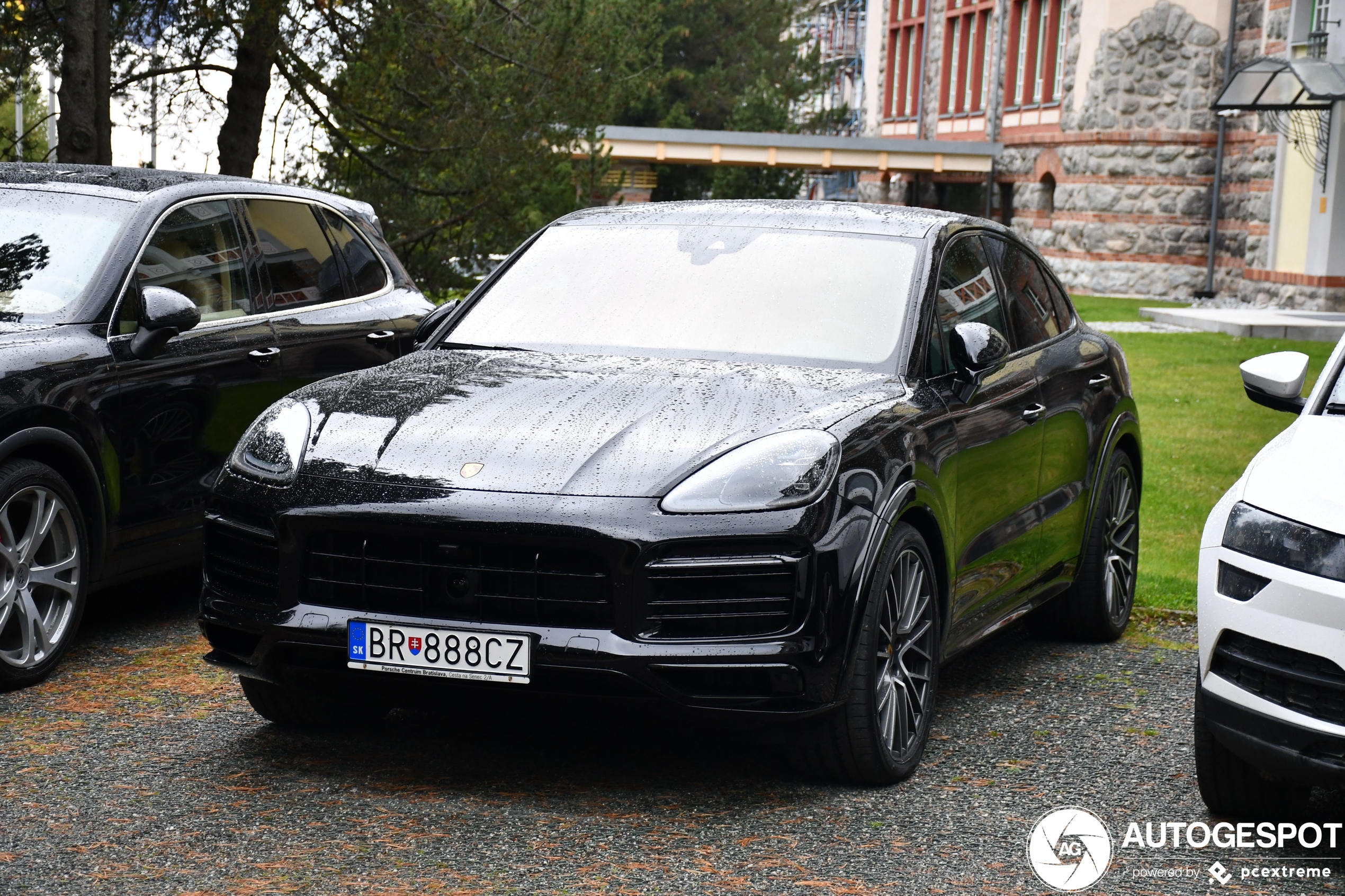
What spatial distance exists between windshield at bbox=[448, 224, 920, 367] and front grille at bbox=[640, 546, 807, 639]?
3.80 ft

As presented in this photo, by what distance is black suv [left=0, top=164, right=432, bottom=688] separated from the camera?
5.84 metres

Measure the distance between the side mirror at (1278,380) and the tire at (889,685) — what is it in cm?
121

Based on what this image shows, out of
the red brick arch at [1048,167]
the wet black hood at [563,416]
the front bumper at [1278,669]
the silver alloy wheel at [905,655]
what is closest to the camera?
the front bumper at [1278,669]

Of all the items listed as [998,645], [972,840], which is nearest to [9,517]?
[972,840]

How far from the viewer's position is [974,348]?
5.41 metres

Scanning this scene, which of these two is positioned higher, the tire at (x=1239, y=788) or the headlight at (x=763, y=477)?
the headlight at (x=763, y=477)

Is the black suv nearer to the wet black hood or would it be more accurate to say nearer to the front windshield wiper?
the front windshield wiper

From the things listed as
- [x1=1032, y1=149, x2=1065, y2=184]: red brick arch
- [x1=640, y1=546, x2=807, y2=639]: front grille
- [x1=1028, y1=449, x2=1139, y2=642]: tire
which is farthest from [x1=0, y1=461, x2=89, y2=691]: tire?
[x1=1032, y1=149, x2=1065, y2=184]: red brick arch

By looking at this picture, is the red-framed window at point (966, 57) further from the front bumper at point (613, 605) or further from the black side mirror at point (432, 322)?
the front bumper at point (613, 605)

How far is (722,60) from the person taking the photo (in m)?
61.6

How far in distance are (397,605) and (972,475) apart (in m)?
2.00

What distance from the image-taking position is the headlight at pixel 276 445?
477 centimetres

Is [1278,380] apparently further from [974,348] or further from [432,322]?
[432,322]

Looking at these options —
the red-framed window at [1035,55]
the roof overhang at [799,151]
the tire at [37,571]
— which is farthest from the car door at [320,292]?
the red-framed window at [1035,55]
